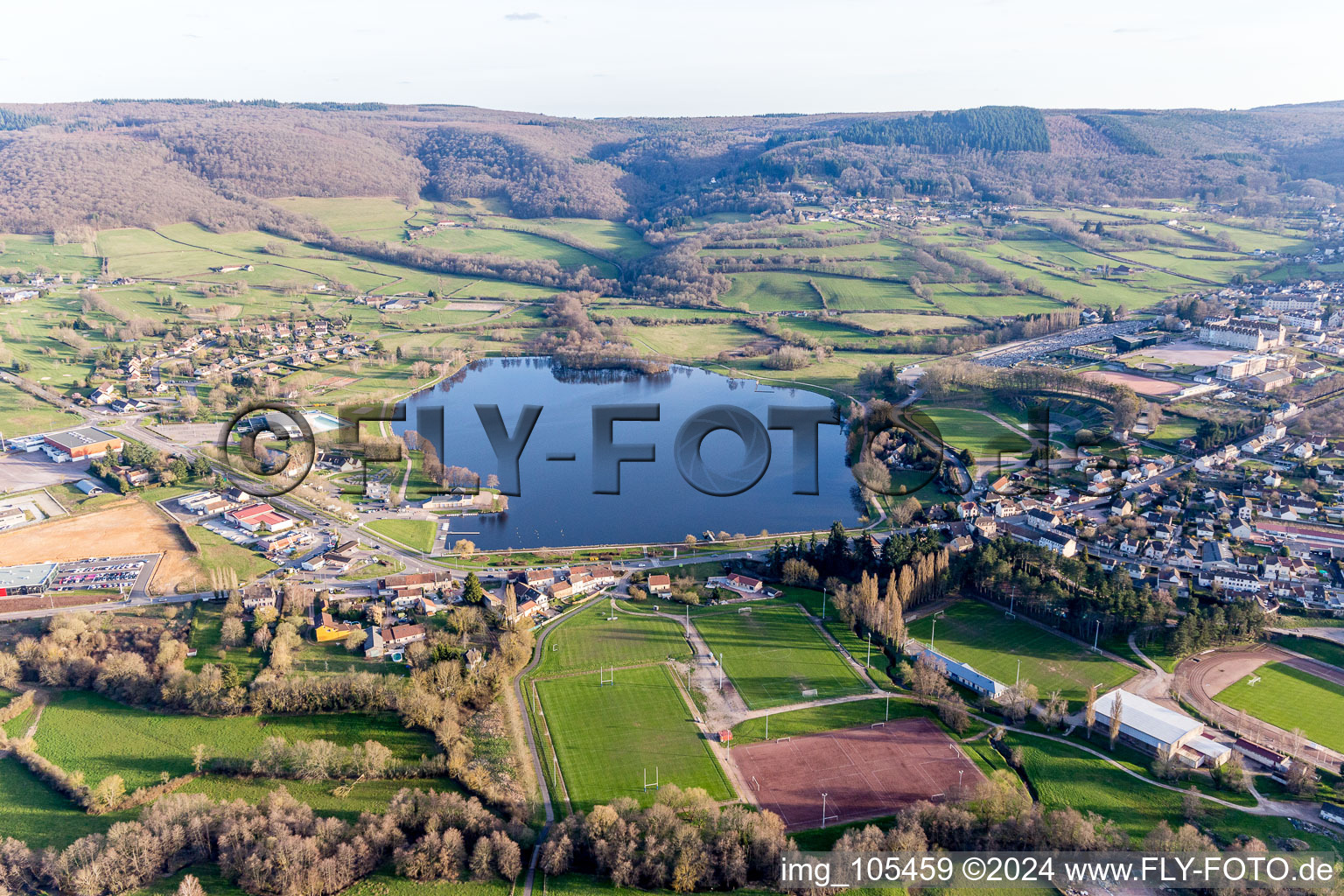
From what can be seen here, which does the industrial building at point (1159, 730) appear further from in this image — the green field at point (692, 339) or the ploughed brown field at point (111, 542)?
the green field at point (692, 339)

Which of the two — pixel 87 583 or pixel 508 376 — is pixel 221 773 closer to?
pixel 87 583

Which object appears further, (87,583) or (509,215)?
(509,215)

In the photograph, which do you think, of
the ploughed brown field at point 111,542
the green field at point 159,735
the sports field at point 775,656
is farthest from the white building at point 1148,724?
the ploughed brown field at point 111,542

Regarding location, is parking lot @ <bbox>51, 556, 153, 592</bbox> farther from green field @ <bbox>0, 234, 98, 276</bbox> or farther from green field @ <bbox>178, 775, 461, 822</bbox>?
green field @ <bbox>0, 234, 98, 276</bbox>

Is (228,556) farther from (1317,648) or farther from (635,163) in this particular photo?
(635,163)

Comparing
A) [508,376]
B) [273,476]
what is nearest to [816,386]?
[508,376]

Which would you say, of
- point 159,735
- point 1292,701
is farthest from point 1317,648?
point 159,735
